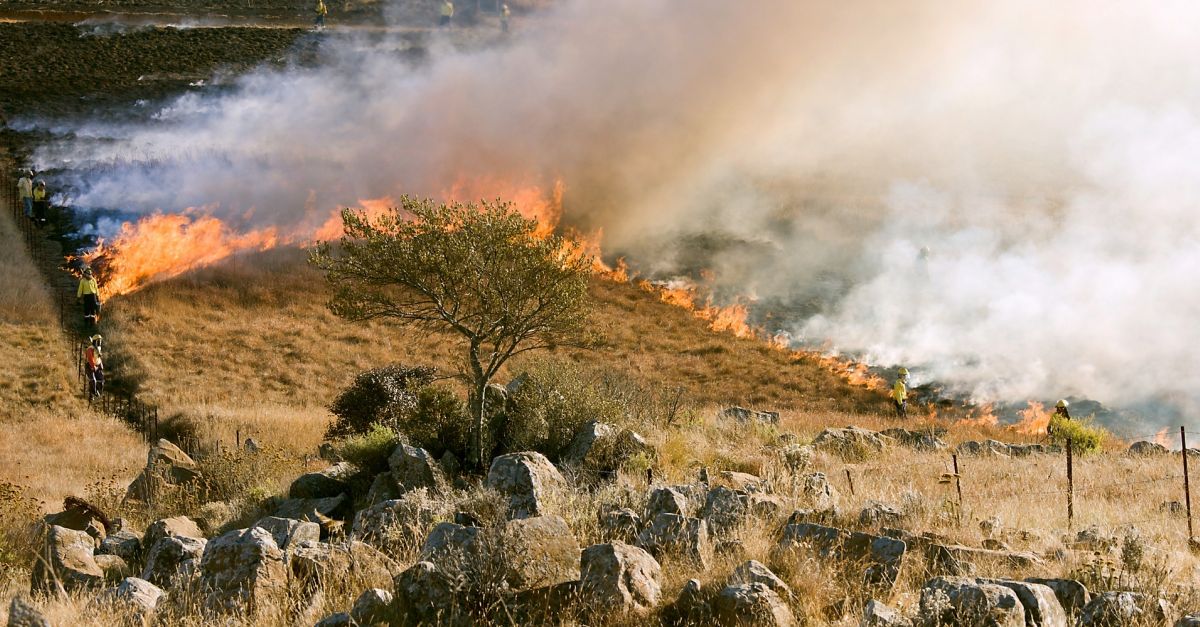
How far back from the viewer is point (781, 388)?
32.8 m

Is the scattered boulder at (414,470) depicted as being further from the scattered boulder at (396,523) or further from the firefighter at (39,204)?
the firefighter at (39,204)

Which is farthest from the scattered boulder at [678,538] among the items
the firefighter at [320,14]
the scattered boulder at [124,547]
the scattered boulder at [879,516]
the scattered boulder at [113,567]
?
the firefighter at [320,14]

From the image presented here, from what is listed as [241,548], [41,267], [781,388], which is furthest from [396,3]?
[241,548]

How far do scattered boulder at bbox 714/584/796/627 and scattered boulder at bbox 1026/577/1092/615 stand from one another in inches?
81.6

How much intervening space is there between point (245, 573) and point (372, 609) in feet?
5.74

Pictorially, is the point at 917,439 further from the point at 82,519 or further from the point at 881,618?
the point at 82,519

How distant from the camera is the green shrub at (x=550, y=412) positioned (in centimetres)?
1730

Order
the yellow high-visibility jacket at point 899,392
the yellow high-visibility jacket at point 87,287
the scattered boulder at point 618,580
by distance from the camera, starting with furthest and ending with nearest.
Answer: the yellow high-visibility jacket at point 87,287, the yellow high-visibility jacket at point 899,392, the scattered boulder at point 618,580

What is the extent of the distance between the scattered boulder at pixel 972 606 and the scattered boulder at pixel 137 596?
257 inches

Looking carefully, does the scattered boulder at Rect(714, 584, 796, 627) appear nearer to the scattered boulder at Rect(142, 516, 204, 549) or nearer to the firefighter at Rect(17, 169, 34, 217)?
the scattered boulder at Rect(142, 516, 204, 549)

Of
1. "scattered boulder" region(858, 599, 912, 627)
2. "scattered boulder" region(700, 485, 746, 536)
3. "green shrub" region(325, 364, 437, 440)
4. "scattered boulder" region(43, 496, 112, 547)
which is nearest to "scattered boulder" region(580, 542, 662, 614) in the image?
"scattered boulder" region(858, 599, 912, 627)

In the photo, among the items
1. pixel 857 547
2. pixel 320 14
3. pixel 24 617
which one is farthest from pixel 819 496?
pixel 320 14

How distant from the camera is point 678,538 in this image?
10141mm

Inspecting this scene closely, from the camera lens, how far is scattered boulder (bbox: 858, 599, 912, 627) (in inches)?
298
